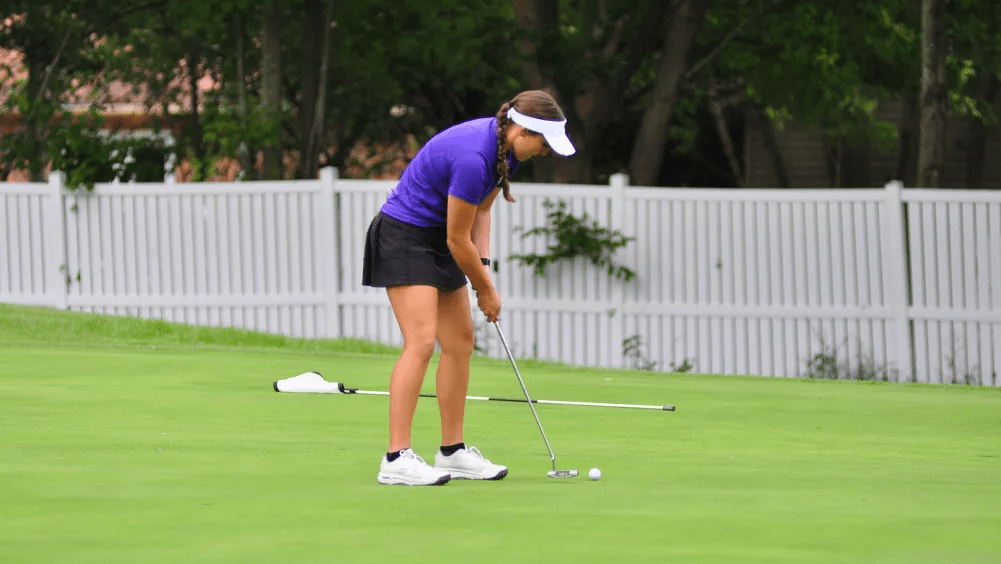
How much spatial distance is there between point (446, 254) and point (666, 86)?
11.5 meters

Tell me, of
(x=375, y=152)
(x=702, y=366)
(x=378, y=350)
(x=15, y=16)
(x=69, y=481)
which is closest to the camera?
(x=69, y=481)

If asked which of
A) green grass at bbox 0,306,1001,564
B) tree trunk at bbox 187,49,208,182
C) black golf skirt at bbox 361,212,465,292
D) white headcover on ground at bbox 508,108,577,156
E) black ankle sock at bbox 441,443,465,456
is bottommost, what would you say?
green grass at bbox 0,306,1001,564

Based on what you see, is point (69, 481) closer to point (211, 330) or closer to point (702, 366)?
point (211, 330)

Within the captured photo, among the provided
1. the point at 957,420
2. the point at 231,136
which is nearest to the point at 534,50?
the point at 231,136

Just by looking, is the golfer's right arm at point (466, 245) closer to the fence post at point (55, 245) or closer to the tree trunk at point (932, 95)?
the tree trunk at point (932, 95)

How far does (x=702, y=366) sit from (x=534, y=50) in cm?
445

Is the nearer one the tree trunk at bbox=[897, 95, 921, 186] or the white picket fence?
the white picket fence

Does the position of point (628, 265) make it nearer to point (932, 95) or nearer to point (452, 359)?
point (932, 95)

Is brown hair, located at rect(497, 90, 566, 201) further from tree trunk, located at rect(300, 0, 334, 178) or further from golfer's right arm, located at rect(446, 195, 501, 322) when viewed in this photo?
tree trunk, located at rect(300, 0, 334, 178)

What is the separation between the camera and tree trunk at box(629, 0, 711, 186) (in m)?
17.1

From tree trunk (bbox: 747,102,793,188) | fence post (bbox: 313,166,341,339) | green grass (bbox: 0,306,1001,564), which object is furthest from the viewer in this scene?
tree trunk (bbox: 747,102,793,188)

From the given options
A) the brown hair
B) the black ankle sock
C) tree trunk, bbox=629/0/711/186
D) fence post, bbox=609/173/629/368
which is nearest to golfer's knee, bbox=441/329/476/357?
the black ankle sock

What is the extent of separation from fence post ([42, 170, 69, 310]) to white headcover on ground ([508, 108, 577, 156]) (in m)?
11.0

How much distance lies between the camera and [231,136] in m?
17.3
